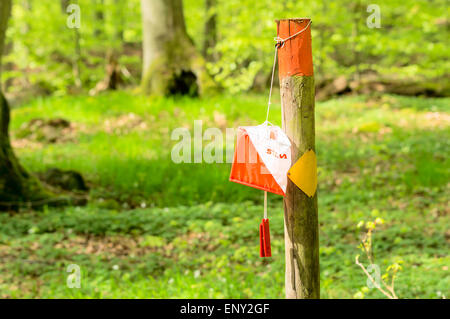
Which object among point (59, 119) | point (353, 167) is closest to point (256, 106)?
point (353, 167)

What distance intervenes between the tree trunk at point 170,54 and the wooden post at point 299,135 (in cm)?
850

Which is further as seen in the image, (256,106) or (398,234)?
(256,106)

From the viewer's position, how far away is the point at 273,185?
2160mm

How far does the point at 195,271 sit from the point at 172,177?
8.60ft

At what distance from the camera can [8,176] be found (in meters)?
5.55

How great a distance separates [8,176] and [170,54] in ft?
20.1

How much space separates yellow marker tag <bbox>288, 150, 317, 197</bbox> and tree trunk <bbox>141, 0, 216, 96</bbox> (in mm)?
8573

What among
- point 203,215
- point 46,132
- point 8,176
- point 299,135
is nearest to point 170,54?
point 46,132

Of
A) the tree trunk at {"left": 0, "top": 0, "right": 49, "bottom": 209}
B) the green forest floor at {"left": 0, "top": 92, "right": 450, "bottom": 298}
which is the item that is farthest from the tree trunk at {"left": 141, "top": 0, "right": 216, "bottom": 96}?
the tree trunk at {"left": 0, "top": 0, "right": 49, "bottom": 209}

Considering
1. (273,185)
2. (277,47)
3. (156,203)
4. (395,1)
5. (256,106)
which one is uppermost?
(395,1)

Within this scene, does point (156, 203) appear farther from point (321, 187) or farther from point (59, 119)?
point (59, 119)

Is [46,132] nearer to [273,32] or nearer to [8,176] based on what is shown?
[8,176]

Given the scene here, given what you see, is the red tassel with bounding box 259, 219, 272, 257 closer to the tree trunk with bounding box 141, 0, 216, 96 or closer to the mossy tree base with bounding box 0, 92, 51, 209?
the mossy tree base with bounding box 0, 92, 51, 209

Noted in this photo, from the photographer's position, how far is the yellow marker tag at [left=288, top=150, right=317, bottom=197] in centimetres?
218
